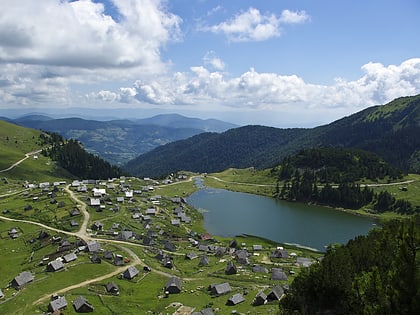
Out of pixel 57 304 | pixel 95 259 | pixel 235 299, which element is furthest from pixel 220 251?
pixel 57 304

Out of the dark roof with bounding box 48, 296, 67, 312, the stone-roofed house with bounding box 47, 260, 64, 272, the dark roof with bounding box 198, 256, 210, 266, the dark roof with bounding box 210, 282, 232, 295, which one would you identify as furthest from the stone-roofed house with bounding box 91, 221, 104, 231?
the dark roof with bounding box 210, 282, 232, 295

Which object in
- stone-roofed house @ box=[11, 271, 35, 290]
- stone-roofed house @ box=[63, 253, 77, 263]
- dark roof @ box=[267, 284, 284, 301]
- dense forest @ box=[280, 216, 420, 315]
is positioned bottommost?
stone-roofed house @ box=[11, 271, 35, 290]

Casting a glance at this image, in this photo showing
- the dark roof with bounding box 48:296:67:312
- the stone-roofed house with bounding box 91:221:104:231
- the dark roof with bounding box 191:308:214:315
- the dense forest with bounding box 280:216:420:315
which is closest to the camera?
the dense forest with bounding box 280:216:420:315

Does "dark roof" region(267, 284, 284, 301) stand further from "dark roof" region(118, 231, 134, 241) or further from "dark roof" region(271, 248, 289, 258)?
"dark roof" region(118, 231, 134, 241)

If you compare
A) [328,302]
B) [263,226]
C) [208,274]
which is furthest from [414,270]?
[263,226]

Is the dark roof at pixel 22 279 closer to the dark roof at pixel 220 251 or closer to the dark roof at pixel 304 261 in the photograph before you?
the dark roof at pixel 220 251

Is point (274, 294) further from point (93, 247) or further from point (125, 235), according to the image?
point (125, 235)
